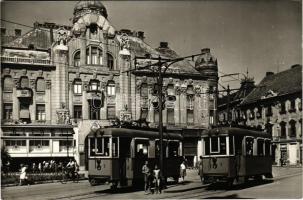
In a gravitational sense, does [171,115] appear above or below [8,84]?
below

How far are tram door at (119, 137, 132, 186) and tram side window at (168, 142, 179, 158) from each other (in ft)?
9.38

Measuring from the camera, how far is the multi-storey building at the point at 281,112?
37125mm

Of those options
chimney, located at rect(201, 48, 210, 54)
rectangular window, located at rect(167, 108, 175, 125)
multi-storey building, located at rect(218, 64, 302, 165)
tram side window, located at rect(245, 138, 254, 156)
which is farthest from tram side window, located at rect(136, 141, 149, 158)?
multi-storey building, located at rect(218, 64, 302, 165)

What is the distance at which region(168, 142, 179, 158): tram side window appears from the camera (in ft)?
63.0

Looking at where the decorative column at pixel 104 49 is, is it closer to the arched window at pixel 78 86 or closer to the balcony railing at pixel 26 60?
the arched window at pixel 78 86

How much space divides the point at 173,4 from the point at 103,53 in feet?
→ 55.7

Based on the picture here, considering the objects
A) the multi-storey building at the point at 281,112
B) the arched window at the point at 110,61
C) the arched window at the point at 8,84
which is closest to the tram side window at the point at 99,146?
the arched window at the point at 8,84

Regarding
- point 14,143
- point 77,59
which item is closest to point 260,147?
point 14,143

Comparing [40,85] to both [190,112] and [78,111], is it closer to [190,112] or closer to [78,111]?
[78,111]

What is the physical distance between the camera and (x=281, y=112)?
3953 centimetres

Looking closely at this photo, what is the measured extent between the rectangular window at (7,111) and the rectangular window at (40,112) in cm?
161

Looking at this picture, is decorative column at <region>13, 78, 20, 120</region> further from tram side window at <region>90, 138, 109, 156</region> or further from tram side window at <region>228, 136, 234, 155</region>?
tram side window at <region>228, 136, 234, 155</region>

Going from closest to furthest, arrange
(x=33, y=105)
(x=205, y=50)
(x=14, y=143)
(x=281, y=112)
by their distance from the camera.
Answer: (x=205, y=50), (x=14, y=143), (x=33, y=105), (x=281, y=112)

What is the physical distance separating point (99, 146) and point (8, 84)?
14520 mm
